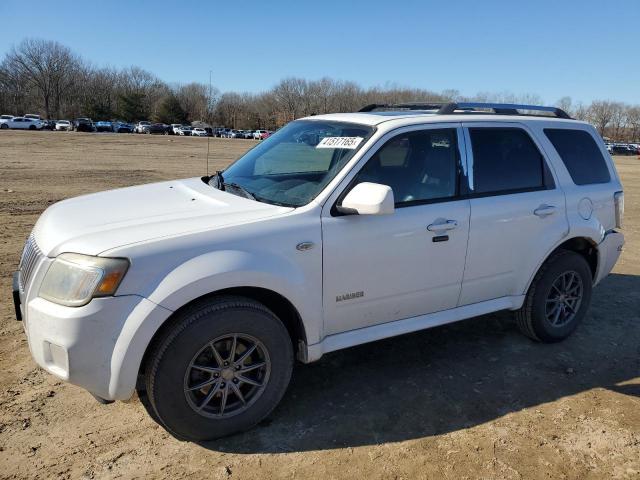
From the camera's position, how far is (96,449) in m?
3.02

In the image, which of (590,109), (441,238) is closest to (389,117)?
(441,238)

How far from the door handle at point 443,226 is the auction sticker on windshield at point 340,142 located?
776 mm

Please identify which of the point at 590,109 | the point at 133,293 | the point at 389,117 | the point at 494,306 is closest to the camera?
the point at 133,293

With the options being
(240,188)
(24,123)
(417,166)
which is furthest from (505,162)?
(24,123)

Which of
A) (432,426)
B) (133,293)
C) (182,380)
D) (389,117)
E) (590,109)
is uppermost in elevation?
(590,109)

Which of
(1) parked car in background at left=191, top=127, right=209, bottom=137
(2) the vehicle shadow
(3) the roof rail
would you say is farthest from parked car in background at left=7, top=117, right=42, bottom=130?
(2) the vehicle shadow

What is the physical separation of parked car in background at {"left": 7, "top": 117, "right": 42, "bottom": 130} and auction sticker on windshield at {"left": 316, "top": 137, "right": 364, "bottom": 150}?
234 ft

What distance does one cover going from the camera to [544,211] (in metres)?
4.24

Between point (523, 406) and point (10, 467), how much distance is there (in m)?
3.24

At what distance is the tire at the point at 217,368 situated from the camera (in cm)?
284

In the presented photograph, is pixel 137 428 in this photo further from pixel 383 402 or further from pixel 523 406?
pixel 523 406

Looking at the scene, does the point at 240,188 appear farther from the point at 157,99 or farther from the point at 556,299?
the point at 157,99

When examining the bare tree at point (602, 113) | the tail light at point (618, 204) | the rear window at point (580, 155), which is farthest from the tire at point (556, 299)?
the bare tree at point (602, 113)

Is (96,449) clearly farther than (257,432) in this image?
No
